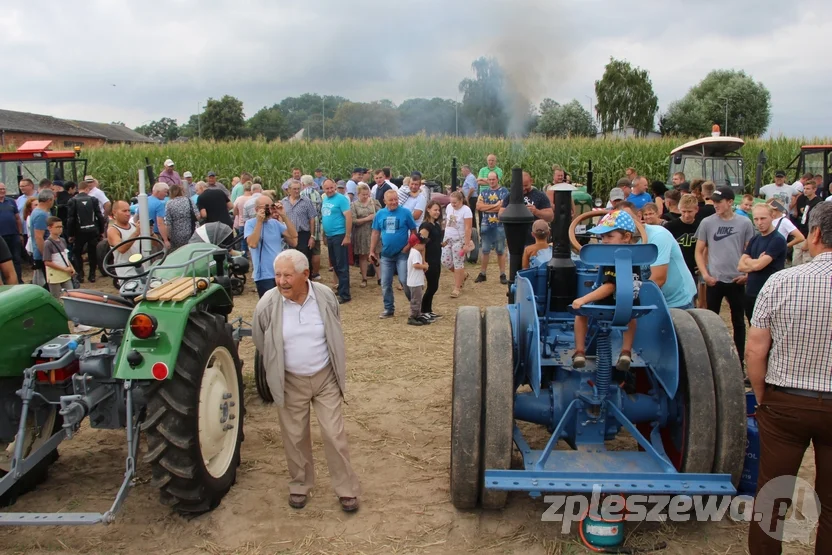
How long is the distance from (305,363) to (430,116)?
27020mm

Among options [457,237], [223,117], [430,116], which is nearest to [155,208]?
[457,237]

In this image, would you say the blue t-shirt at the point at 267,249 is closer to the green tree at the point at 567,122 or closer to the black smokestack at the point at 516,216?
the black smokestack at the point at 516,216

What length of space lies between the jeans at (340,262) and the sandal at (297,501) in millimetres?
6026

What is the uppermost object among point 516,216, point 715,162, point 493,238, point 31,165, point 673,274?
point 715,162

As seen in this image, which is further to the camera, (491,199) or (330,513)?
(491,199)

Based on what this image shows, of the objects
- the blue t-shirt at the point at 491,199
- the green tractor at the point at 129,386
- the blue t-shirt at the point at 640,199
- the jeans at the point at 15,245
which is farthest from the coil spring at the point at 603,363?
the jeans at the point at 15,245

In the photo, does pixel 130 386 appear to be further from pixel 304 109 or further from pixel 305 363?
pixel 304 109

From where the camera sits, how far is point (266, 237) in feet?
23.4

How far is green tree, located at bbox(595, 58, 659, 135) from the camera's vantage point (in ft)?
103

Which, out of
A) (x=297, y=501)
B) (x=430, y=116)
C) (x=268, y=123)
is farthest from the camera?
(x=268, y=123)

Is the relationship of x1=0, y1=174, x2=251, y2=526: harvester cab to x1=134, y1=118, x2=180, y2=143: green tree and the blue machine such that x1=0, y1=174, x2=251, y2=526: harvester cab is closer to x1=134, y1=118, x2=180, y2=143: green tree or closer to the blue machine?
the blue machine

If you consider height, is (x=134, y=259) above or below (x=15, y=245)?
above

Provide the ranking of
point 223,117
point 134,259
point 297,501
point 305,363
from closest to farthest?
point 305,363
point 297,501
point 134,259
point 223,117

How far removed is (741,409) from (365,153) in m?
17.7
